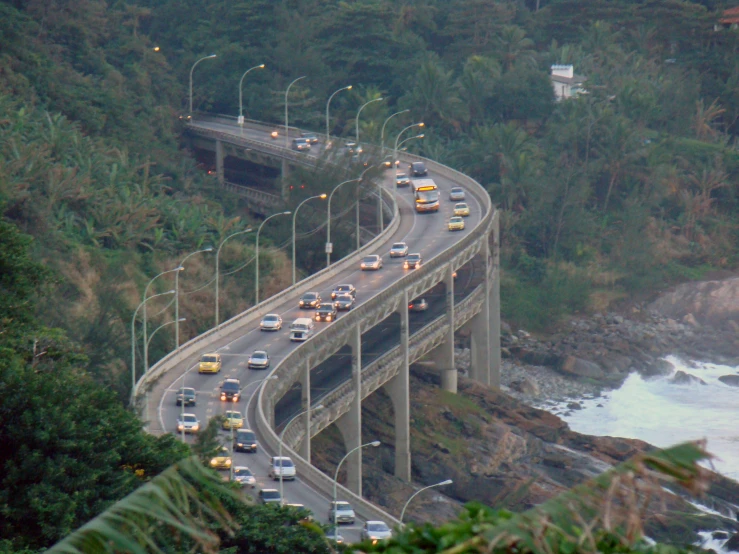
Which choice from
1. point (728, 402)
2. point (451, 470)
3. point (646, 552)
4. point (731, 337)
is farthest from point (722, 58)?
point (646, 552)

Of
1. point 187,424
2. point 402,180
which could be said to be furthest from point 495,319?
point 187,424

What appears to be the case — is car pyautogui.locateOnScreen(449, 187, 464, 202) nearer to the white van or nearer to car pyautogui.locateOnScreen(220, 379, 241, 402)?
the white van

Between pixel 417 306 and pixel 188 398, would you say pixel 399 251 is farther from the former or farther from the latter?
pixel 188 398

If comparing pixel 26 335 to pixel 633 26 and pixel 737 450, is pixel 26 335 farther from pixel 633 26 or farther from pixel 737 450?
pixel 633 26

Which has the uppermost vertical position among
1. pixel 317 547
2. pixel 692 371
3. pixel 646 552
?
pixel 646 552

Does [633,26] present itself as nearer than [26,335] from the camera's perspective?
No

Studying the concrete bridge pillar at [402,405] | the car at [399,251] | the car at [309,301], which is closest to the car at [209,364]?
the car at [309,301]

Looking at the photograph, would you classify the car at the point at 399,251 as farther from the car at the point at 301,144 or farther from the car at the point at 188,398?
the car at the point at 188,398
